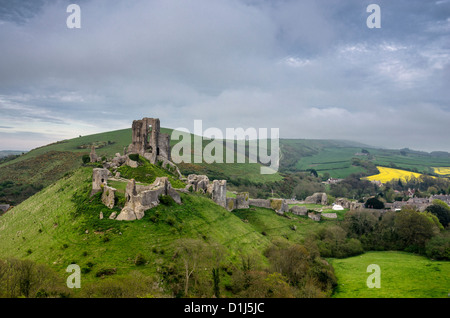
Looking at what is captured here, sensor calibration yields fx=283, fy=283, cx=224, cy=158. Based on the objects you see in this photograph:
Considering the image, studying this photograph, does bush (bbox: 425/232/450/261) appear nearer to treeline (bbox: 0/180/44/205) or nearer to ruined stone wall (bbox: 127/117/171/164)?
ruined stone wall (bbox: 127/117/171/164)

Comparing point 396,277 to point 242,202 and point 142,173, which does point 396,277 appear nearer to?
point 242,202

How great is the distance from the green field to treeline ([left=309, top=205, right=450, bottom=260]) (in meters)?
3.61

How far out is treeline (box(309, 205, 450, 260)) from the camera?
54456mm

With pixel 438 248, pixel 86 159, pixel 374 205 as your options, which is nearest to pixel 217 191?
pixel 86 159

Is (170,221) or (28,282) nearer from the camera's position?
(28,282)

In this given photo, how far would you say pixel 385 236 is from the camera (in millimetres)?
62281

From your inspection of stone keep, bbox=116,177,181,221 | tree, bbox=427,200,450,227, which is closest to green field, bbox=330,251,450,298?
stone keep, bbox=116,177,181,221

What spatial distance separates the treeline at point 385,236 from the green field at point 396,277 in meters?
3.61

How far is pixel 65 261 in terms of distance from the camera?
27969 mm

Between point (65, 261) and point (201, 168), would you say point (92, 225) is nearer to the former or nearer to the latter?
point (65, 261)

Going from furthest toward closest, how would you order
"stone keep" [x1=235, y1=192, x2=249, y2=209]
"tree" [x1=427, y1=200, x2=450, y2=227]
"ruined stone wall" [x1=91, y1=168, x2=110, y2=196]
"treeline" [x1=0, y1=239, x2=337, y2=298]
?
"tree" [x1=427, y1=200, x2=450, y2=227]
"stone keep" [x1=235, y1=192, x2=249, y2=209]
"ruined stone wall" [x1=91, y1=168, x2=110, y2=196]
"treeline" [x1=0, y1=239, x2=337, y2=298]

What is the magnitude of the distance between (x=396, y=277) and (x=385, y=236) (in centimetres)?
2636
